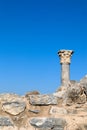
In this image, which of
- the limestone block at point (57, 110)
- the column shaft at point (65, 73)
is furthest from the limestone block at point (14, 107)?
the column shaft at point (65, 73)

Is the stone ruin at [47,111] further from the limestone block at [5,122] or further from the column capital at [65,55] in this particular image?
the column capital at [65,55]

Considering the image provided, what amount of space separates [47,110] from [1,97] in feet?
2.27

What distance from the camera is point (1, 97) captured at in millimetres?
4305

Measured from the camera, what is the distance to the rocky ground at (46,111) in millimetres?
4102

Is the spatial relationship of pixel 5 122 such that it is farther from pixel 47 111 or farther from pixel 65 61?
pixel 65 61

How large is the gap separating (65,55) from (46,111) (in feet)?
53.5

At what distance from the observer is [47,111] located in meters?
4.28

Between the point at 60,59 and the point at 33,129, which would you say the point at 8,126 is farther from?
the point at 60,59

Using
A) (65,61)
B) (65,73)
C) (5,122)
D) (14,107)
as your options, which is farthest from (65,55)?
(5,122)

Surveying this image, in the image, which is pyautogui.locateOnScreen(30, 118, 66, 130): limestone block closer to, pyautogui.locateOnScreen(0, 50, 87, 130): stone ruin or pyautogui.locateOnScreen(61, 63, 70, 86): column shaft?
pyautogui.locateOnScreen(0, 50, 87, 130): stone ruin

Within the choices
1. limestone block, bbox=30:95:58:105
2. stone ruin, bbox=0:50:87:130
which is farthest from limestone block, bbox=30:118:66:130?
limestone block, bbox=30:95:58:105

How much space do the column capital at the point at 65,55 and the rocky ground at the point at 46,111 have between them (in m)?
15.9

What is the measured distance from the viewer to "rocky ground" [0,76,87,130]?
4.10 metres

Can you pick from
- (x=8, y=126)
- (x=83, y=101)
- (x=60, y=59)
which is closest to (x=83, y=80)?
(x=83, y=101)
